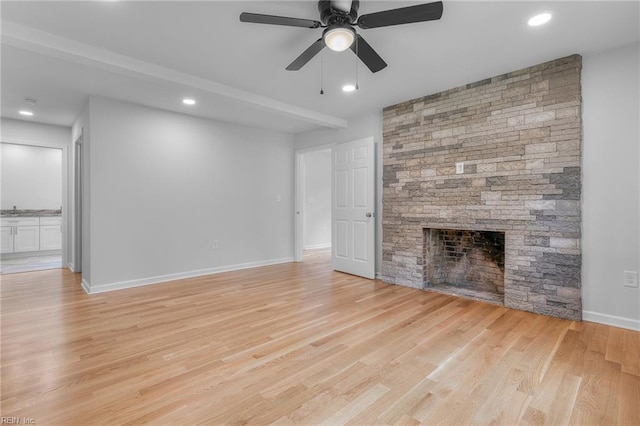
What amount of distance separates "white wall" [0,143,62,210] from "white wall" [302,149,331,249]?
5.28 metres

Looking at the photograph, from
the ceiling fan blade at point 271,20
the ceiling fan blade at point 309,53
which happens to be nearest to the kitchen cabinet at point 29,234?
the ceiling fan blade at point 309,53

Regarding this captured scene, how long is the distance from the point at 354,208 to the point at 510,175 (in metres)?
2.12

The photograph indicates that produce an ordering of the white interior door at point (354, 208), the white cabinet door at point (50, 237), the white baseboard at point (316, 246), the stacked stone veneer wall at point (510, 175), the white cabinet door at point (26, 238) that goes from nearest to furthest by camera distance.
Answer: the stacked stone veneer wall at point (510, 175) → the white interior door at point (354, 208) → the white cabinet door at point (26, 238) → the white cabinet door at point (50, 237) → the white baseboard at point (316, 246)

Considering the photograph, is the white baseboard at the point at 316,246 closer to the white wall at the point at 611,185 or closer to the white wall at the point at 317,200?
the white wall at the point at 317,200

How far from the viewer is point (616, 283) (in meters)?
2.71

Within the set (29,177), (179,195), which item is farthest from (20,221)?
(179,195)

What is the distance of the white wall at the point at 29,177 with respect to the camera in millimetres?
6199

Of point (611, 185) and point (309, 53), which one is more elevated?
point (309, 53)

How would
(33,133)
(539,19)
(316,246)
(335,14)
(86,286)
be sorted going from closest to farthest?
(335,14) < (539,19) < (86,286) < (33,133) < (316,246)

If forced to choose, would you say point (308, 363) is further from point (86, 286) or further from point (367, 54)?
point (86, 286)

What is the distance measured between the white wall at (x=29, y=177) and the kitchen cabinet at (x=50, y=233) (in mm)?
395

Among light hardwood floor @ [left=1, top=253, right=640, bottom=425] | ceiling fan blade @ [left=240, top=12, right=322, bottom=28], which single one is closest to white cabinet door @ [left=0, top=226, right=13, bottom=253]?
light hardwood floor @ [left=1, top=253, right=640, bottom=425]

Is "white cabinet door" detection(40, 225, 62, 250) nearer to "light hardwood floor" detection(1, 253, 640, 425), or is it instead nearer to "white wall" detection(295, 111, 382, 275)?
"light hardwood floor" detection(1, 253, 640, 425)

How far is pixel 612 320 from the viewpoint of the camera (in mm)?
2717
